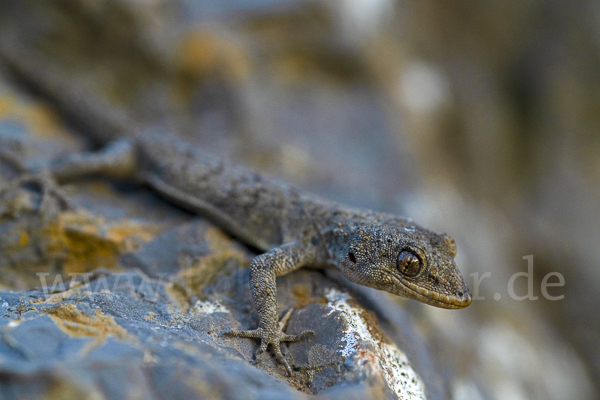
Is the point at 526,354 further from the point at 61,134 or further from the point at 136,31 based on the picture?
the point at 136,31

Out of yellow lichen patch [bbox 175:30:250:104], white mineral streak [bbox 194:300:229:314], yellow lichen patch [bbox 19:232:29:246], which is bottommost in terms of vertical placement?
yellow lichen patch [bbox 19:232:29:246]

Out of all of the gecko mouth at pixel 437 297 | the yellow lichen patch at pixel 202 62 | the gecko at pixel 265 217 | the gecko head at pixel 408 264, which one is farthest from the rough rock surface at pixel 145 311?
the yellow lichen patch at pixel 202 62

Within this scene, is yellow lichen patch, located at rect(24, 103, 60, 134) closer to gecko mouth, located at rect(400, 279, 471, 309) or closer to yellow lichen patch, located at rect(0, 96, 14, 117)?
yellow lichen patch, located at rect(0, 96, 14, 117)

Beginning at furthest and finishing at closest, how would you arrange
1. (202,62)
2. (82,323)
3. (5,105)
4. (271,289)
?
(202,62) → (5,105) → (271,289) → (82,323)

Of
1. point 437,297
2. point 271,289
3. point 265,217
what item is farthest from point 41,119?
point 437,297

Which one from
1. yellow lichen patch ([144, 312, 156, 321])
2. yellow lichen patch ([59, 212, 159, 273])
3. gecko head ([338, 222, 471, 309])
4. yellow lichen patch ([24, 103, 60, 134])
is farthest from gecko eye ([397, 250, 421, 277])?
yellow lichen patch ([24, 103, 60, 134])

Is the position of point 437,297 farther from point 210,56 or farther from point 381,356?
point 210,56

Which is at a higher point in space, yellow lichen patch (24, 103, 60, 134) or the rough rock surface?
yellow lichen patch (24, 103, 60, 134)
